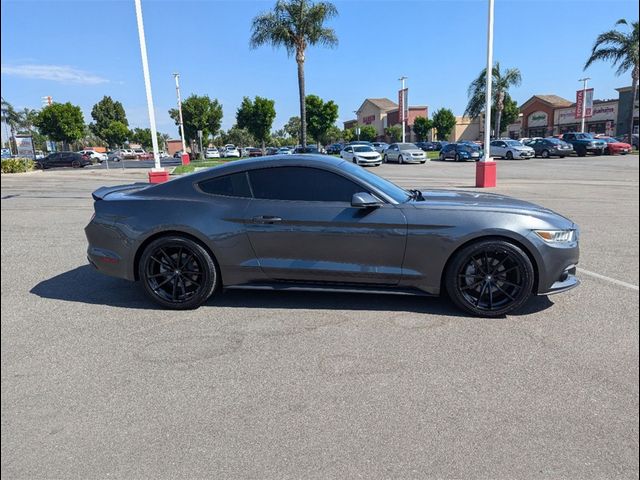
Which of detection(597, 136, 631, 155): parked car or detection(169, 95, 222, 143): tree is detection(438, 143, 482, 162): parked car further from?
detection(169, 95, 222, 143): tree

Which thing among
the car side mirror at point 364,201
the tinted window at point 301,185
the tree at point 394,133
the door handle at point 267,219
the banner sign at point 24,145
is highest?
the tree at point 394,133

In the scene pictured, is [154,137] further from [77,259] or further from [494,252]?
[494,252]

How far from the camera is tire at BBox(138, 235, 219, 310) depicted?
162 inches

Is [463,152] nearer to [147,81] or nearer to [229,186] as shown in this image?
[147,81]

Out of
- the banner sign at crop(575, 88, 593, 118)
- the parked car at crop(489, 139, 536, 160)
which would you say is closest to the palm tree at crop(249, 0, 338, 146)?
the parked car at crop(489, 139, 536, 160)

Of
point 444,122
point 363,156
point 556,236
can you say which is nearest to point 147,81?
point 556,236

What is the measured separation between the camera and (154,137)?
50.6ft

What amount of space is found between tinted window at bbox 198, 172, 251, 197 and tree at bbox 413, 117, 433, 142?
71663 millimetres

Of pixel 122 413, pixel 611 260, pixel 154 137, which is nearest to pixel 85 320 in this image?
pixel 122 413

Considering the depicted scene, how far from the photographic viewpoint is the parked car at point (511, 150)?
32.1 metres

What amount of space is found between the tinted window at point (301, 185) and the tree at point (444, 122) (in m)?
70.7

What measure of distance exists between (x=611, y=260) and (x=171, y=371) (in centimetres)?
552

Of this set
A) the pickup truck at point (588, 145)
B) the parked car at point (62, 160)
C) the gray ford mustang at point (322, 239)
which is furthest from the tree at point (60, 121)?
the gray ford mustang at point (322, 239)

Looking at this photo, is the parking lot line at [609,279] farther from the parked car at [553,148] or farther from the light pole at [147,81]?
the parked car at [553,148]
